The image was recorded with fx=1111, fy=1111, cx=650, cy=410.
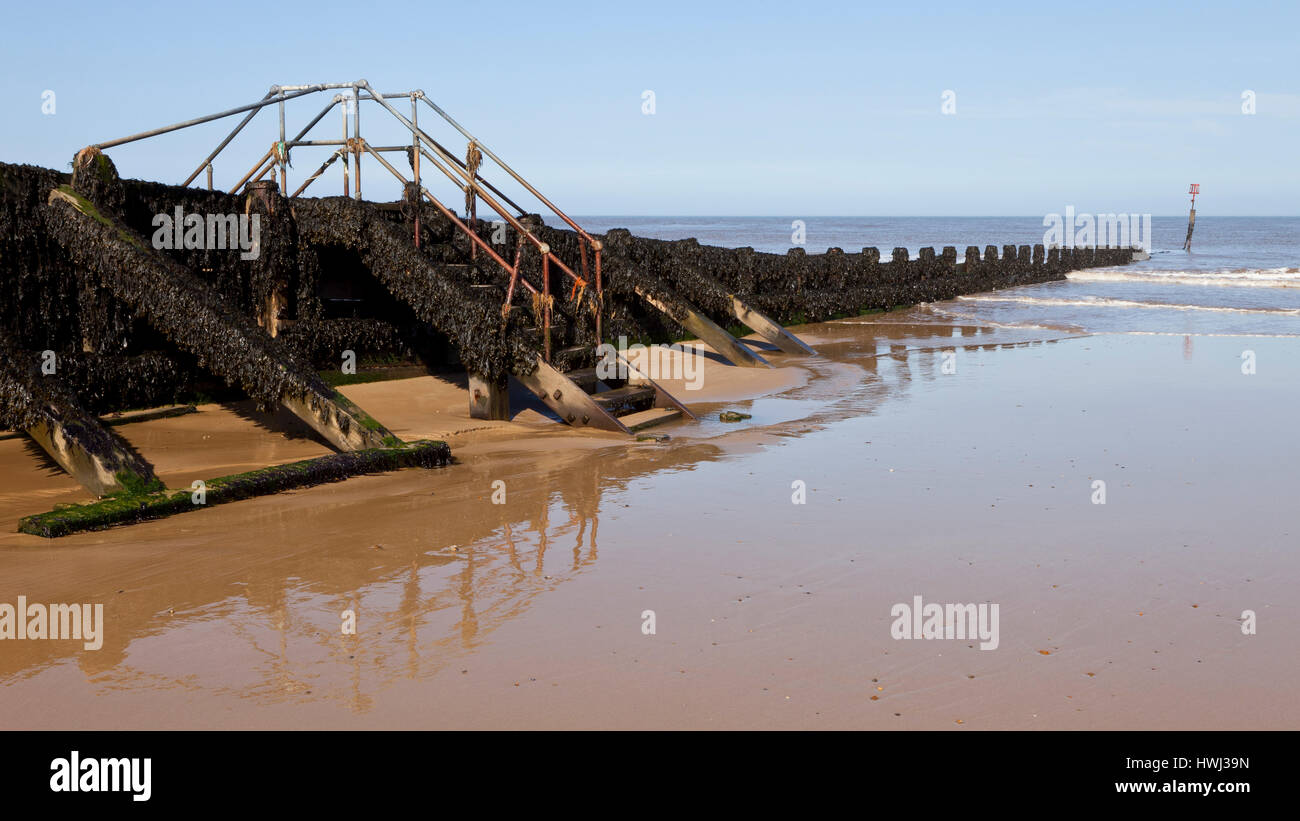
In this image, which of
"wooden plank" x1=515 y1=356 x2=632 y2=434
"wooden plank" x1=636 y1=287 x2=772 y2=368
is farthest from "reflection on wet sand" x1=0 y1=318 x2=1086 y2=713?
"wooden plank" x1=636 y1=287 x2=772 y2=368

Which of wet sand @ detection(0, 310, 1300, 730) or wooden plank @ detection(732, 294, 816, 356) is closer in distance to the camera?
wet sand @ detection(0, 310, 1300, 730)

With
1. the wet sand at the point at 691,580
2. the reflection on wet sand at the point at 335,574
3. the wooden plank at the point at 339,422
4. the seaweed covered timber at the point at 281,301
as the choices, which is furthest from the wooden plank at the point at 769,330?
the wooden plank at the point at 339,422

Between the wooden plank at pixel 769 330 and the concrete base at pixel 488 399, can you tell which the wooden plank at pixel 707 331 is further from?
the concrete base at pixel 488 399

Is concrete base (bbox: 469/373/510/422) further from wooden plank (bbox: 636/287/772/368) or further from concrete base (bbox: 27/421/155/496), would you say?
wooden plank (bbox: 636/287/772/368)

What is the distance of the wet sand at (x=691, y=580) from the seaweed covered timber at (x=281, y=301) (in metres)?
0.63

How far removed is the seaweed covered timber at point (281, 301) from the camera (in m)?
9.66

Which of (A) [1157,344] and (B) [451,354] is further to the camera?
(A) [1157,344]

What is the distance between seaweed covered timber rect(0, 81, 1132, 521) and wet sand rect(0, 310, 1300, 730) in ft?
2.05

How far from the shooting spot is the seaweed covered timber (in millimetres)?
9664

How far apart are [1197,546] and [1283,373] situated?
10.3m

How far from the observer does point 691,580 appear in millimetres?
6492

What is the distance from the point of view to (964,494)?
28.1 ft
